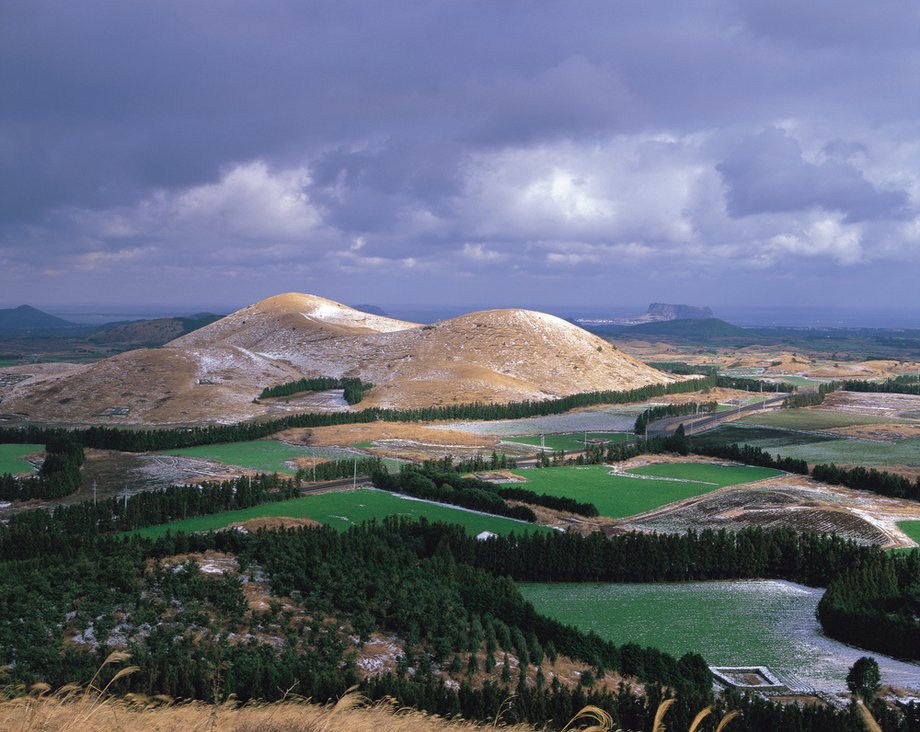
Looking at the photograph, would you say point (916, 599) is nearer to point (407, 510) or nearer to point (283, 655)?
point (283, 655)

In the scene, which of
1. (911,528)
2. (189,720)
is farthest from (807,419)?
(189,720)

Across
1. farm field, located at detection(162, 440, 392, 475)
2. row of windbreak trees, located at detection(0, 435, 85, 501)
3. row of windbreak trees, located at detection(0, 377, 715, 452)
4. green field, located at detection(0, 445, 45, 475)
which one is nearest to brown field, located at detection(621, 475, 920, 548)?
farm field, located at detection(162, 440, 392, 475)

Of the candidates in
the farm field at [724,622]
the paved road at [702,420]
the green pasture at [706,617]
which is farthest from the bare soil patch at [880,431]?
the green pasture at [706,617]

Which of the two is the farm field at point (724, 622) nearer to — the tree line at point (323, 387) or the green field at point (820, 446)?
the green field at point (820, 446)

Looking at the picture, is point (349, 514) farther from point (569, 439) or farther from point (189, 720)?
point (569, 439)

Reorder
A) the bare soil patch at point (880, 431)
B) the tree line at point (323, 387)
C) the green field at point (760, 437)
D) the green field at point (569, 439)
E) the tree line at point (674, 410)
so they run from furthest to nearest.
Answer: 1. the tree line at point (323, 387)
2. the tree line at point (674, 410)
3. the bare soil patch at point (880, 431)
4. the green field at point (569, 439)
5. the green field at point (760, 437)

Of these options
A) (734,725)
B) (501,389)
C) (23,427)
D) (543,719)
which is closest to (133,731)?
(543,719)
